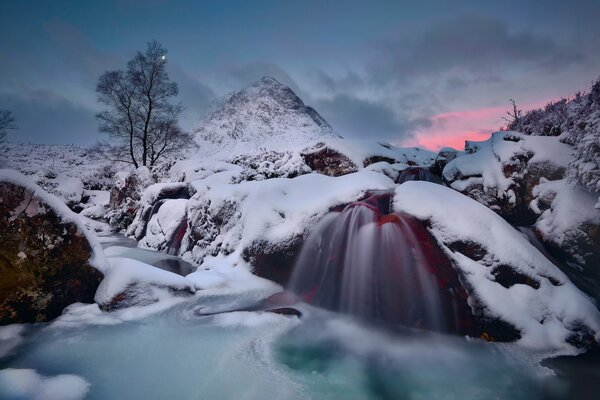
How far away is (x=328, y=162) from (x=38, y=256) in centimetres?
939

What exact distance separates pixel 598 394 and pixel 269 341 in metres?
4.26

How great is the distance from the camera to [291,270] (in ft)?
22.5

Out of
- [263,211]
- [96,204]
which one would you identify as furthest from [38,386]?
[96,204]

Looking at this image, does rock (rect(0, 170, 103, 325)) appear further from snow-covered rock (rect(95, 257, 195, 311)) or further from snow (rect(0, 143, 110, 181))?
snow (rect(0, 143, 110, 181))

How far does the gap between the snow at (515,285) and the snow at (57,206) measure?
6.01m

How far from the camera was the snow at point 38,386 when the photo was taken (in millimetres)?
3164

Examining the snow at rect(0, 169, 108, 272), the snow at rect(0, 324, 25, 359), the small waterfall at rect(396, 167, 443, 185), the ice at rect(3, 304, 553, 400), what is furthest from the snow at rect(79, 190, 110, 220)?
the small waterfall at rect(396, 167, 443, 185)

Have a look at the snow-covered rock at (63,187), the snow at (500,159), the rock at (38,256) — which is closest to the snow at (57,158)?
the snow-covered rock at (63,187)

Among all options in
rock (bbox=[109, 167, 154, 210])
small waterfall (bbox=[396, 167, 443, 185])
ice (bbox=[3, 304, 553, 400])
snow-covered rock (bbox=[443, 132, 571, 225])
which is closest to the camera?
ice (bbox=[3, 304, 553, 400])

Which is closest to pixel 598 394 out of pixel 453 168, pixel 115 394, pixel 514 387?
pixel 514 387

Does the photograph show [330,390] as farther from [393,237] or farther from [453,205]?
[453,205]

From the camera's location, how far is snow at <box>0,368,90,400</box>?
316cm

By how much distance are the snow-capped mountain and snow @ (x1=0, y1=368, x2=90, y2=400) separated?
48614mm

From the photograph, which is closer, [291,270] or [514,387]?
[514,387]
